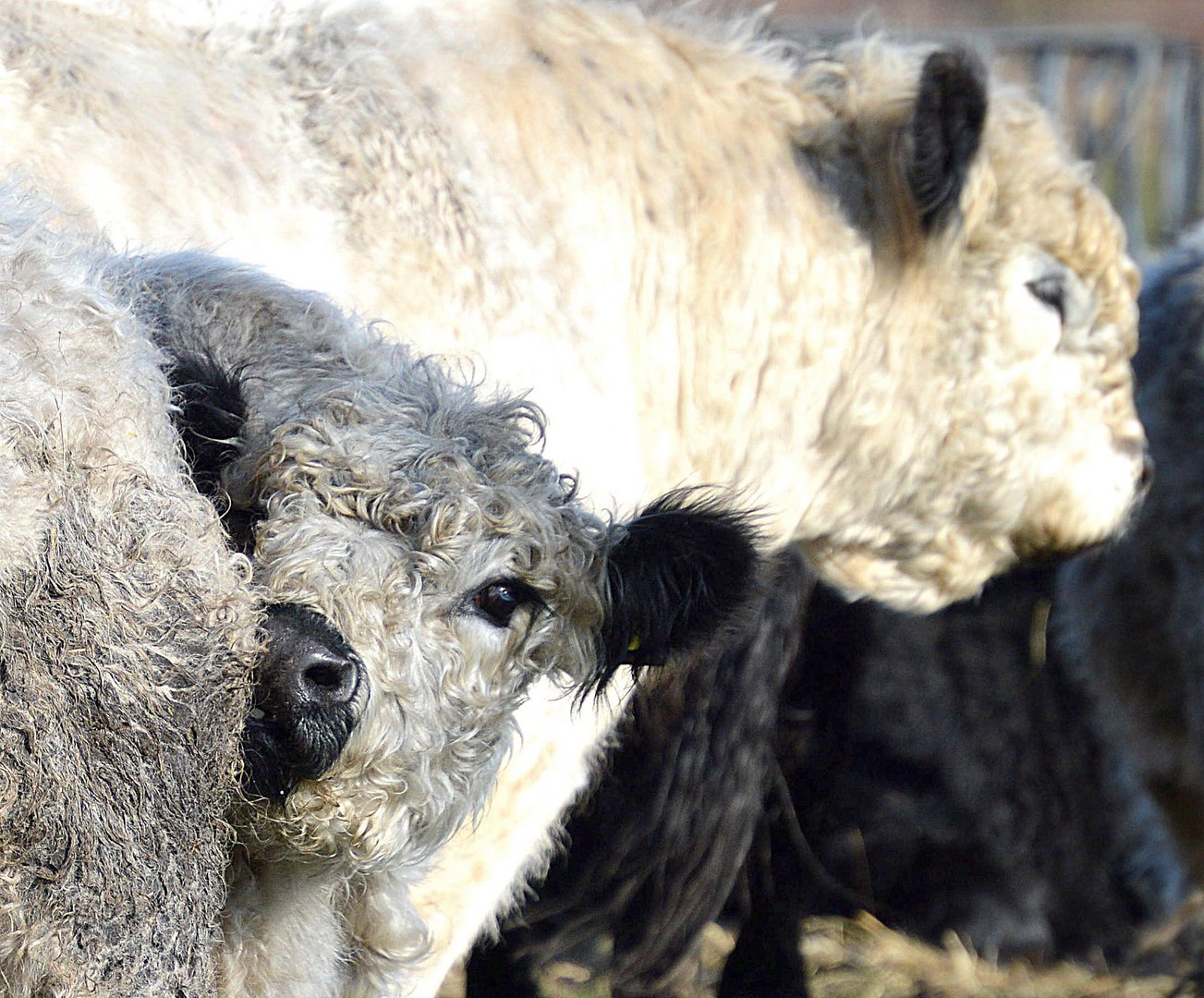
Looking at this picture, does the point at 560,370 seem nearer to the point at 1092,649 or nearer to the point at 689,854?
the point at 689,854

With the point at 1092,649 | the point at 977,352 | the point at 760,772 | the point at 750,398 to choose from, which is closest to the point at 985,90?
the point at 977,352

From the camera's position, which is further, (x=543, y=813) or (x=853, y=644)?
(x=853, y=644)

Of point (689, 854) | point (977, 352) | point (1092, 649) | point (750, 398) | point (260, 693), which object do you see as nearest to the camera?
point (260, 693)

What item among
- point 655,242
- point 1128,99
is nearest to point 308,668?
point 655,242

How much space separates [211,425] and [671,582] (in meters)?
0.60

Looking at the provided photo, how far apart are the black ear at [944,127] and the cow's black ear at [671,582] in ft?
6.08

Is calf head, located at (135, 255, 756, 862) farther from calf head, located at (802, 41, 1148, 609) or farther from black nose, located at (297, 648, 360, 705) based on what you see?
calf head, located at (802, 41, 1148, 609)

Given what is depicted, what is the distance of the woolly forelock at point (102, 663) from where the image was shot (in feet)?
4.53

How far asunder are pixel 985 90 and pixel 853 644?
7.16 feet

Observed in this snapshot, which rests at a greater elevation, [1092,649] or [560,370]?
[560,370]

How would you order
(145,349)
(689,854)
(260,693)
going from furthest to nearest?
1. (689,854)
2. (145,349)
3. (260,693)

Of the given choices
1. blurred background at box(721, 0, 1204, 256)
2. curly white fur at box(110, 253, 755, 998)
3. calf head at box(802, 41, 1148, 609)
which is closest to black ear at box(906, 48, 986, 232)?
calf head at box(802, 41, 1148, 609)

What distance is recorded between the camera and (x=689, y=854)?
4078 millimetres

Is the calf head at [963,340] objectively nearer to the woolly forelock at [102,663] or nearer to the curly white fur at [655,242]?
the curly white fur at [655,242]
